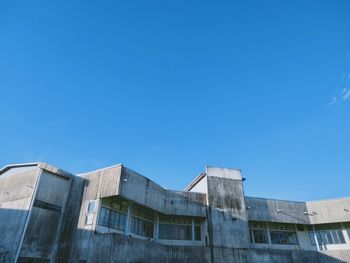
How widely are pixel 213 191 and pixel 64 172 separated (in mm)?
14873

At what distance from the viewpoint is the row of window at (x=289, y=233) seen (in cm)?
3328

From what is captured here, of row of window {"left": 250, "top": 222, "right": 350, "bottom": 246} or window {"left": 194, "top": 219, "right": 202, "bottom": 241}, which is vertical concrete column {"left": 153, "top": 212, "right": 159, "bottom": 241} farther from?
row of window {"left": 250, "top": 222, "right": 350, "bottom": 246}

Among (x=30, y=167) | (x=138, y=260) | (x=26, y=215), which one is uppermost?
(x=30, y=167)

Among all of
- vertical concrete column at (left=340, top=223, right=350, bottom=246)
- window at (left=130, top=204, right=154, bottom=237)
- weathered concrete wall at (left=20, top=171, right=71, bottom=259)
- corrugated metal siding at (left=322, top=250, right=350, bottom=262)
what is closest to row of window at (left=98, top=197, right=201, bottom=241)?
window at (left=130, top=204, right=154, bottom=237)

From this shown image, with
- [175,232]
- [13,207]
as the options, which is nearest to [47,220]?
[13,207]

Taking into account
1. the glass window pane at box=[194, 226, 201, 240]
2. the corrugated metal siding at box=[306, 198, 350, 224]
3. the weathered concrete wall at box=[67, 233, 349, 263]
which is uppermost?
the corrugated metal siding at box=[306, 198, 350, 224]

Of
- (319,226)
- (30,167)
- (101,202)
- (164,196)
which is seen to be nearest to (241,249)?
(164,196)

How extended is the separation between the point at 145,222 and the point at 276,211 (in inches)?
580

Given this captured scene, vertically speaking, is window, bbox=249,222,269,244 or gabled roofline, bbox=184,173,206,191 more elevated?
gabled roofline, bbox=184,173,206,191

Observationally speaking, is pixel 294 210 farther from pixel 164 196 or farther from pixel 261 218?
pixel 164 196

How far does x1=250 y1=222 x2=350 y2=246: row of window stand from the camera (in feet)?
109

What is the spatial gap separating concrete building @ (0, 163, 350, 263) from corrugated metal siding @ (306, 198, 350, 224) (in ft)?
0.32

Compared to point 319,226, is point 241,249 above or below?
below

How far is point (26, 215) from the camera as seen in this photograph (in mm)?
24469
